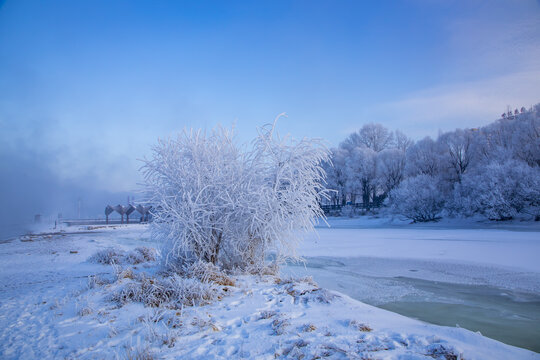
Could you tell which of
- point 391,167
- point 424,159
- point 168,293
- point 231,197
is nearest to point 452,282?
point 231,197

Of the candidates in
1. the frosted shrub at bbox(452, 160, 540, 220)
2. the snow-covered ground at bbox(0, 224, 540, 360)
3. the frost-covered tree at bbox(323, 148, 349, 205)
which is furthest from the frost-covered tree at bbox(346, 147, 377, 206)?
the snow-covered ground at bbox(0, 224, 540, 360)

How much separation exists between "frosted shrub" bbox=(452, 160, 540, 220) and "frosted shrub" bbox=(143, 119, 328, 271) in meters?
22.1

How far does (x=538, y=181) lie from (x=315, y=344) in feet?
82.9

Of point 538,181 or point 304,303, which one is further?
point 538,181

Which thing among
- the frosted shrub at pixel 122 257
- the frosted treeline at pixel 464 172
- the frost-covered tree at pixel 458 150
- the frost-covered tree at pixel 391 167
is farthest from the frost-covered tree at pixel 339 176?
the frosted shrub at pixel 122 257

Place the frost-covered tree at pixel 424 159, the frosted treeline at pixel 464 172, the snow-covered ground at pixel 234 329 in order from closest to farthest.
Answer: the snow-covered ground at pixel 234 329 < the frosted treeline at pixel 464 172 < the frost-covered tree at pixel 424 159

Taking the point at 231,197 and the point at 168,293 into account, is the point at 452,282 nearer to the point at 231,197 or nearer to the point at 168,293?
the point at 231,197

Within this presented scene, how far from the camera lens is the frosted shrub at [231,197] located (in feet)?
20.2

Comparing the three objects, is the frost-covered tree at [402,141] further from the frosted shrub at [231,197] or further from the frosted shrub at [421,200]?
the frosted shrub at [231,197]

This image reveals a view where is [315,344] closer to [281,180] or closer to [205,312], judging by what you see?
[205,312]

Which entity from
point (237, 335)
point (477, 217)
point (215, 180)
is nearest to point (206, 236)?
point (215, 180)

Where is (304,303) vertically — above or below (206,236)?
below

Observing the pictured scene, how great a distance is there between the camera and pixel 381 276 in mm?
7957

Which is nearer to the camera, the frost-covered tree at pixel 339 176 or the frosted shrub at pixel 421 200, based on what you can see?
the frosted shrub at pixel 421 200
